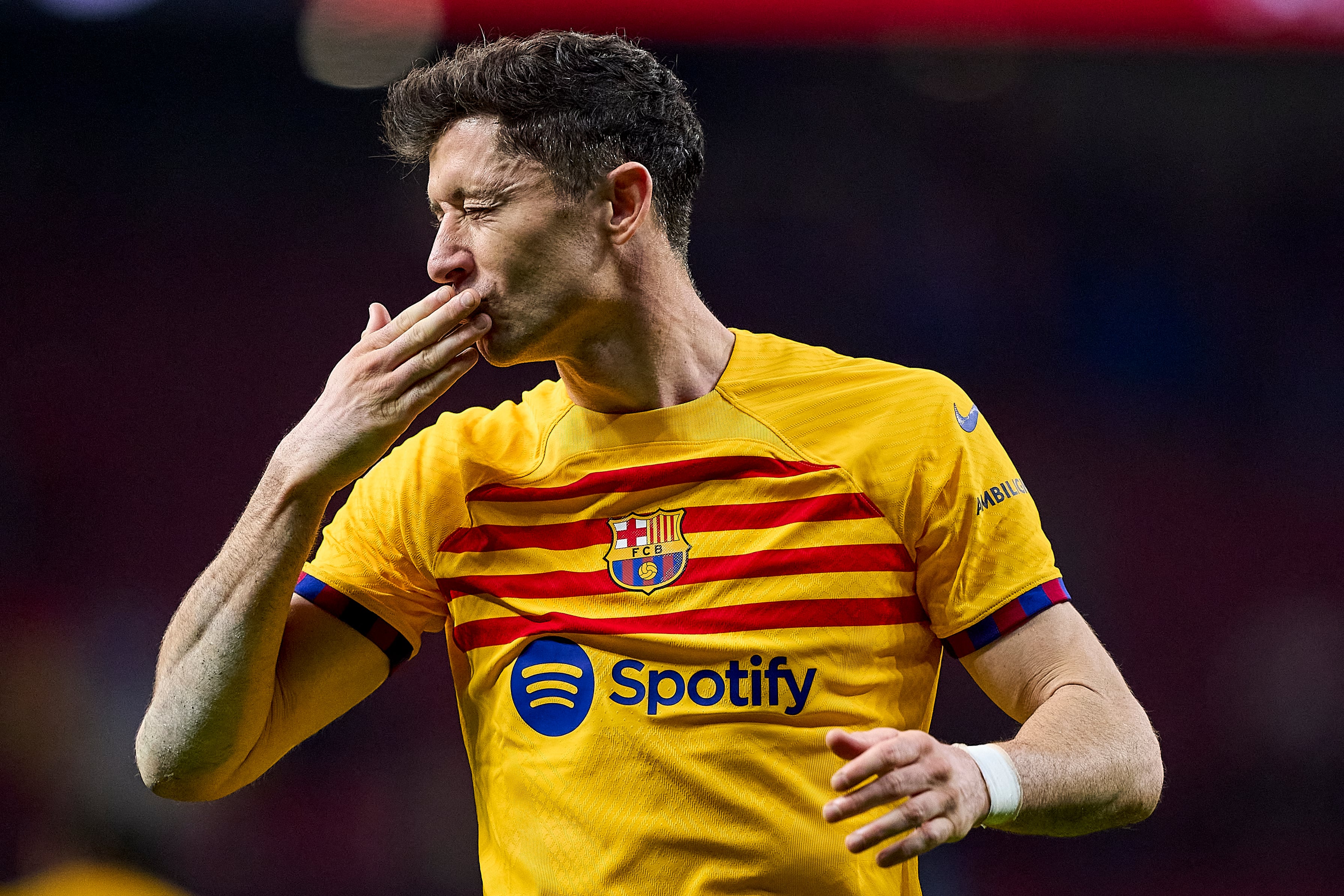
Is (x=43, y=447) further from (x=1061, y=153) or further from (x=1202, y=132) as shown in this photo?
(x=1202, y=132)

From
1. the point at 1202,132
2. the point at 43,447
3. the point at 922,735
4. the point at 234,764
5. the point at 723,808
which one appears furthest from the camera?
the point at 1202,132

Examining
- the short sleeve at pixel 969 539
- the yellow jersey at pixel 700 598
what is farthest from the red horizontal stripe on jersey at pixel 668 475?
the short sleeve at pixel 969 539

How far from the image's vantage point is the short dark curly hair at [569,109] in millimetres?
1542

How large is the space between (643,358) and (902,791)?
0.67 meters

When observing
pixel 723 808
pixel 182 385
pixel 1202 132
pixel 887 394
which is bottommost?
pixel 723 808

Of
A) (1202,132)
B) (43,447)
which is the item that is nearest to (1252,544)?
(1202,132)

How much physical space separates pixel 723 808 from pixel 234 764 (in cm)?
58

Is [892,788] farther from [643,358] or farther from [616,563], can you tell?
[643,358]

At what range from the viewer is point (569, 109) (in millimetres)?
1565

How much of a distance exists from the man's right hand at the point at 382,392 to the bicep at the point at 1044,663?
2.26ft

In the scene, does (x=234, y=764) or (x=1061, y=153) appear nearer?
(x=234, y=764)

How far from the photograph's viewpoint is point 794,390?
158cm

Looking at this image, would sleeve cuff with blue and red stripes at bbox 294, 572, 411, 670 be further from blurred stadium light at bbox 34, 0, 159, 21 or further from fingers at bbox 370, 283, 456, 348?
blurred stadium light at bbox 34, 0, 159, 21

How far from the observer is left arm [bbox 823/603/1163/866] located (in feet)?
3.67
